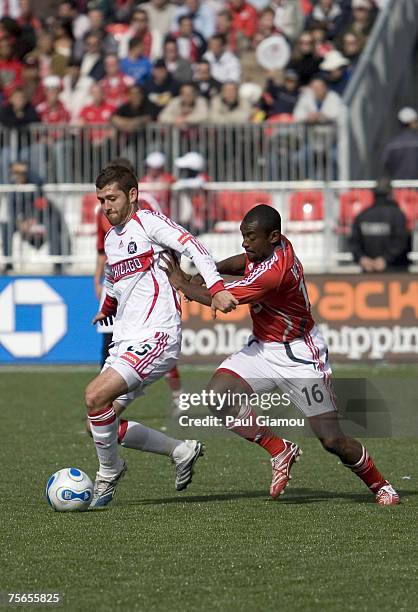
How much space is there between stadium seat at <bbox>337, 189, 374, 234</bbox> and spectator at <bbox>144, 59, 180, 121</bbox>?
368cm

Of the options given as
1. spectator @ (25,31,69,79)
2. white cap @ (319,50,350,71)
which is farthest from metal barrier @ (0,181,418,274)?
spectator @ (25,31,69,79)

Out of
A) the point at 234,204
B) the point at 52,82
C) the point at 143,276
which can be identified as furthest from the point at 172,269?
the point at 52,82

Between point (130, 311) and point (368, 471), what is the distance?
180 centimetres

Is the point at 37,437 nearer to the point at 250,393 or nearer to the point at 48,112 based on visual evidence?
the point at 250,393

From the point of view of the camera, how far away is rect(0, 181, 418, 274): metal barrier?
1870 centimetres

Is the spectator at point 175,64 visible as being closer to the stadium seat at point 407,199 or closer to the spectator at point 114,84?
the spectator at point 114,84

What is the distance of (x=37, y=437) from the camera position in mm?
12531

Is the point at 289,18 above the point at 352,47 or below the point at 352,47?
above

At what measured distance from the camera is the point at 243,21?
74.1ft

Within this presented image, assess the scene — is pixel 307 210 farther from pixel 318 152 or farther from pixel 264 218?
pixel 264 218

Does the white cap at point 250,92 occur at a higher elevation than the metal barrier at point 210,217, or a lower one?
higher

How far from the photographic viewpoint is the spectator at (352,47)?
71.3 feet

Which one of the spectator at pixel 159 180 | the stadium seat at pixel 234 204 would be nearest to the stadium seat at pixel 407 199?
the stadium seat at pixel 234 204

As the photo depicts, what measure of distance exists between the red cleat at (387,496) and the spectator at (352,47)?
44.8ft
